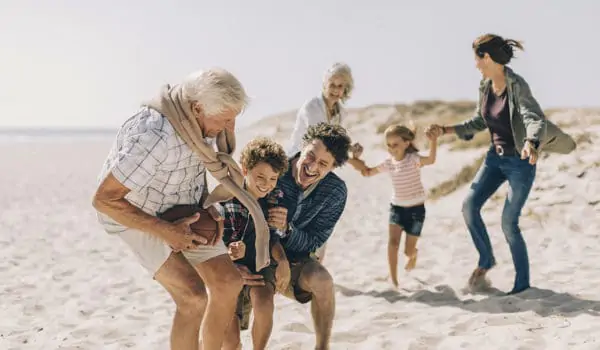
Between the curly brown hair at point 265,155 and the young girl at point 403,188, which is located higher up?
the curly brown hair at point 265,155

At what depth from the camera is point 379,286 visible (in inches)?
250

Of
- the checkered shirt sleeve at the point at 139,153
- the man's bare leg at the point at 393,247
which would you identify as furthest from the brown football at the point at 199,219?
the man's bare leg at the point at 393,247

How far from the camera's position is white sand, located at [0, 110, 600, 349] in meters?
4.78

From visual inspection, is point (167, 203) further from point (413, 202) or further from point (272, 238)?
point (413, 202)

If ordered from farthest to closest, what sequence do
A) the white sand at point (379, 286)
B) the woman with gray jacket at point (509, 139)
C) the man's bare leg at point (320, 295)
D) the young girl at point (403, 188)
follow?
the young girl at point (403, 188) → the woman with gray jacket at point (509, 139) → the white sand at point (379, 286) → the man's bare leg at point (320, 295)

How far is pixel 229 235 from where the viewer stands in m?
3.96

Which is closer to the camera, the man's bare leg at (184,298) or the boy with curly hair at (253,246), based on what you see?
the man's bare leg at (184,298)

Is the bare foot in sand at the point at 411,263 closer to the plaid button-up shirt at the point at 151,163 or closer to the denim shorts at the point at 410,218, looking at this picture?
the denim shorts at the point at 410,218

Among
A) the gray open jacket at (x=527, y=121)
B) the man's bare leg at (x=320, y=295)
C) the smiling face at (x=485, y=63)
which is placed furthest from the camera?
the smiling face at (x=485, y=63)

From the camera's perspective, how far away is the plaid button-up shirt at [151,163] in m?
3.05

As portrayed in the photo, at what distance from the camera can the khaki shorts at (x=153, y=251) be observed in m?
3.30

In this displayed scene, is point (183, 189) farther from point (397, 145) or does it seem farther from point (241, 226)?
point (397, 145)

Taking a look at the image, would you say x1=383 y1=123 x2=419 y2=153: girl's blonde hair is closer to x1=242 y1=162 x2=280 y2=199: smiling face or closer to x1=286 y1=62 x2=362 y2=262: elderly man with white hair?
x1=286 y1=62 x2=362 y2=262: elderly man with white hair

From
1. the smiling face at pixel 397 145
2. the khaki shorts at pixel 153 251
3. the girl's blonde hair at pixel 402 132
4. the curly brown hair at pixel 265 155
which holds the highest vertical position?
the curly brown hair at pixel 265 155
